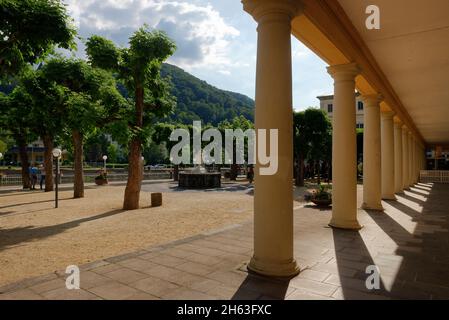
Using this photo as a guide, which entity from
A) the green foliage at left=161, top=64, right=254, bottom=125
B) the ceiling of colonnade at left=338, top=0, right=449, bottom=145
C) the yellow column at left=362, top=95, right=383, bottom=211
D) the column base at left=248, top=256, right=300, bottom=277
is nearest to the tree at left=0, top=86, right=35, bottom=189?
the yellow column at left=362, top=95, right=383, bottom=211

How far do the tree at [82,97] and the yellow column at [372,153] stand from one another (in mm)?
10135

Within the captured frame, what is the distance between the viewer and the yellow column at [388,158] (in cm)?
1396

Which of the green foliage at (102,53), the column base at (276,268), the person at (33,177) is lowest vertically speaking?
the column base at (276,268)

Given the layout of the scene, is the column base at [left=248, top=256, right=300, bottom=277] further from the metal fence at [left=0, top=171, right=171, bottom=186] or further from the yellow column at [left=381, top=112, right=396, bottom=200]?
the metal fence at [left=0, top=171, right=171, bottom=186]

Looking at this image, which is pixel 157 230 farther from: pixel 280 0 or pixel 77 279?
pixel 280 0

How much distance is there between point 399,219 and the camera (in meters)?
9.53

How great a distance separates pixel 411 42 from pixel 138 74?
32.4 feet

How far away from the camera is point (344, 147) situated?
776 cm

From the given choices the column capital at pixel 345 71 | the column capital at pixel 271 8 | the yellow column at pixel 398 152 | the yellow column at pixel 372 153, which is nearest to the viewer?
the column capital at pixel 271 8

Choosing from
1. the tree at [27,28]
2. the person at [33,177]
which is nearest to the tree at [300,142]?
the person at [33,177]

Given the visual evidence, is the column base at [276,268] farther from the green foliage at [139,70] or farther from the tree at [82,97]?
the tree at [82,97]

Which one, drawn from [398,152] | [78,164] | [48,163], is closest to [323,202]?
Answer: [398,152]

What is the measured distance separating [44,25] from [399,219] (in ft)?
39.2
